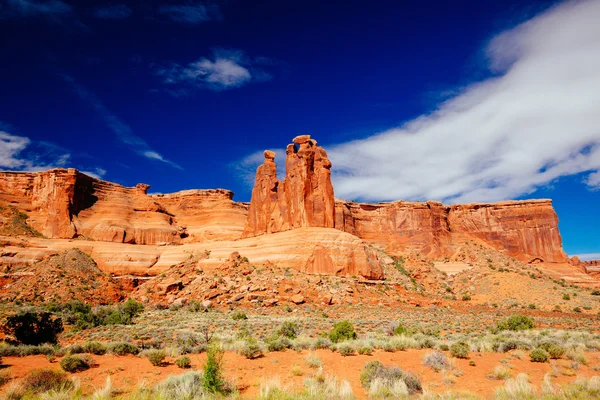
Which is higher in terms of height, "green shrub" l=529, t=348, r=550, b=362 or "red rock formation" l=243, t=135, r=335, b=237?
"red rock formation" l=243, t=135, r=335, b=237

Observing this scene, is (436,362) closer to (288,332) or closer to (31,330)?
(288,332)

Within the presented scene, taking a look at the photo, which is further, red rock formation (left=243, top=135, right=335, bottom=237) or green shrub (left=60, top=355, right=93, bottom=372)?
red rock formation (left=243, top=135, right=335, bottom=237)

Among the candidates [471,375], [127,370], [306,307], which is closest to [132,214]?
[306,307]

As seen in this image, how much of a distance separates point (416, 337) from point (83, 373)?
48.9ft

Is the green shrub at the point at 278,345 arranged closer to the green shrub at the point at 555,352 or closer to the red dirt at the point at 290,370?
the red dirt at the point at 290,370

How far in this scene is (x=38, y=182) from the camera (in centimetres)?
7219

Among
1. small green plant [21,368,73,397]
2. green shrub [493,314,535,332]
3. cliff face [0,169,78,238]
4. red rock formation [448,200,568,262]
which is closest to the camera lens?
small green plant [21,368,73,397]

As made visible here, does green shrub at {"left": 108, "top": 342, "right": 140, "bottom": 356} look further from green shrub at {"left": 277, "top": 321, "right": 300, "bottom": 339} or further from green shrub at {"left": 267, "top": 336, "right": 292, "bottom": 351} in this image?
green shrub at {"left": 277, "top": 321, "right": 300, "bottom": 339}

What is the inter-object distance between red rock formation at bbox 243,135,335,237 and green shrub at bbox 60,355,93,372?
37.9m

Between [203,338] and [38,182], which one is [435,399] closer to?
[203,338]

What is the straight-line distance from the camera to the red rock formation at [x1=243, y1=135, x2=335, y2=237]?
50.8m

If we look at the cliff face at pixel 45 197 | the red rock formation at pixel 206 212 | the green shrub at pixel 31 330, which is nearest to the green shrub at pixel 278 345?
the green shrub at pixel 31 330

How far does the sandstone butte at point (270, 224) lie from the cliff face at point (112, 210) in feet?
0.68

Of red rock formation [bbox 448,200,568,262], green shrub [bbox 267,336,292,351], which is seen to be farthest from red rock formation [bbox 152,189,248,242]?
green shrub [bbox 267,336,292,351]
